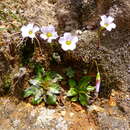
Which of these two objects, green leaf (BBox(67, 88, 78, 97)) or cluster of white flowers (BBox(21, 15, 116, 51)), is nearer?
cluster of white flowers (BBox(21, 15, 116, 51))

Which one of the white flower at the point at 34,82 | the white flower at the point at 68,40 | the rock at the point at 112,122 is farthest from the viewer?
the white flower at the point at 34,82

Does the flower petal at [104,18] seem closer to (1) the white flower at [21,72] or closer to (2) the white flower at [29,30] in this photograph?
(2) the white flower at [29,30]

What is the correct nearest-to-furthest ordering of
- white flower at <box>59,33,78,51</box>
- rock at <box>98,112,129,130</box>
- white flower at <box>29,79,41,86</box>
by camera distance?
rock at <box>98,112,129,130</box> < white flower at <box>59,33,78,51</box> < white flower at <box>29,79,41,86</box>

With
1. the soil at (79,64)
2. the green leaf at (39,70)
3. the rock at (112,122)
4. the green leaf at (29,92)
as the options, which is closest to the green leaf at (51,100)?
the soil at (79,64)

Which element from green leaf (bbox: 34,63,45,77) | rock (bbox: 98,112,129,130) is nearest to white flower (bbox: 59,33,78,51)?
green leaf (bbox: 34,63,45,77)

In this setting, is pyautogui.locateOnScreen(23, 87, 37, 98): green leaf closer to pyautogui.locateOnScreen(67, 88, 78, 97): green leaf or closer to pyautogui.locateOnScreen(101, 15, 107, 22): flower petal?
pyautogui.locateOnScreen(67, 88, 78, 97): green leaf

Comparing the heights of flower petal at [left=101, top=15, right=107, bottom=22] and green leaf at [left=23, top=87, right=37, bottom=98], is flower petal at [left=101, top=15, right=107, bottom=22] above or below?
above

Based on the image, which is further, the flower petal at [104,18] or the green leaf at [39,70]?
the green leaf at [39,70]
